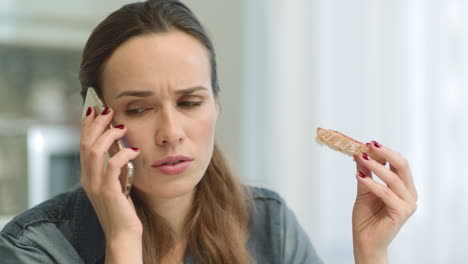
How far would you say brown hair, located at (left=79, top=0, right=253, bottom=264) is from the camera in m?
1.21

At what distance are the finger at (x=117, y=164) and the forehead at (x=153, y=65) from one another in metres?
0.13

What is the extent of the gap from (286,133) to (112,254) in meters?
1.55

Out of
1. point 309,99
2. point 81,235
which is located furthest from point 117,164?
point 309,99

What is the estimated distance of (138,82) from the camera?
3.78 ft

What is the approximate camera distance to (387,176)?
3.80 ft

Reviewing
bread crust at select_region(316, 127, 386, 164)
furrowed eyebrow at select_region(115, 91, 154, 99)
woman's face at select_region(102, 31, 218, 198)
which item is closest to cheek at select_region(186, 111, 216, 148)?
woman's face at select_region(102, 31, 218, 198)

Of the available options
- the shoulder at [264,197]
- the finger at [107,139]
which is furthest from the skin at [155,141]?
the shoulder at [264,197]

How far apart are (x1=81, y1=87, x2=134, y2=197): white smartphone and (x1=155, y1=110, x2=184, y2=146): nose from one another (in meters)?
0.08

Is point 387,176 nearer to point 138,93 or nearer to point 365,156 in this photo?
point 365,156

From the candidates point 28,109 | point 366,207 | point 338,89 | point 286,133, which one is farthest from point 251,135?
point 366,207

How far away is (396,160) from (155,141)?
Answer: 49 cm

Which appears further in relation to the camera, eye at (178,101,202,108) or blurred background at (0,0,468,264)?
blurred background at (0,0,468,264)

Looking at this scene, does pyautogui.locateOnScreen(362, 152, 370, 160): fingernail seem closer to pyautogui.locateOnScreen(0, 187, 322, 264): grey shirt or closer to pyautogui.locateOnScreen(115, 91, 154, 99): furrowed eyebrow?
pyautogui.locateOnScreen(0, 187, 322, 264): grey shirt

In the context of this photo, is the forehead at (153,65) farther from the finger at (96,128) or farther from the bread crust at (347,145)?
the bread crust at (347,145)
